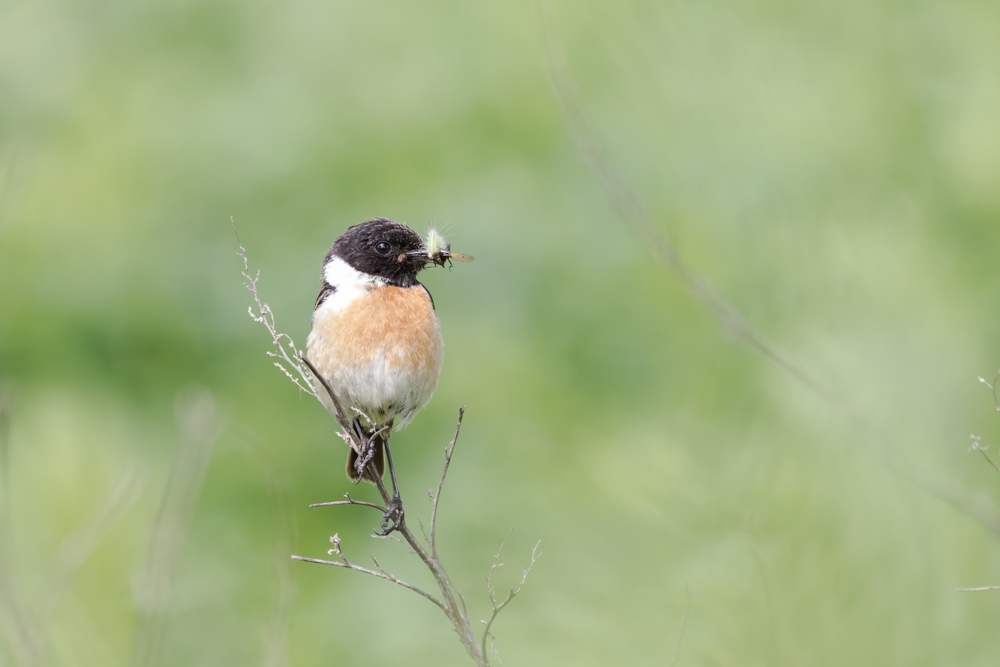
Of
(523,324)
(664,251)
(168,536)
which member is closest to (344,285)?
(664,251)

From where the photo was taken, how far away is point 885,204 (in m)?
2.31

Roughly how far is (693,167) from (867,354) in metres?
0.83

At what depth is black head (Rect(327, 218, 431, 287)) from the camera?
238cm

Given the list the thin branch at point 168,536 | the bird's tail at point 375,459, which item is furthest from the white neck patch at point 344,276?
the thin branch at point 168,536

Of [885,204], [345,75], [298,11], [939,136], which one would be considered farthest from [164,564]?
[298,11]

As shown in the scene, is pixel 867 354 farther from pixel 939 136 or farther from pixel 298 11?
pixel 298 11

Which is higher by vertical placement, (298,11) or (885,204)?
A: (885,204)

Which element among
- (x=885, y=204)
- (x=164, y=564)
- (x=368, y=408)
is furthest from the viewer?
(x=368, y=408)

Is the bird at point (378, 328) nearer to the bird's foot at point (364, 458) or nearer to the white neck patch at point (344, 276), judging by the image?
the white neck patch at point (344, 276)

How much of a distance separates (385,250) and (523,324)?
2079 mm

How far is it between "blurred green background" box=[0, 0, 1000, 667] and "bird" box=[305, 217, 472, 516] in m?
0.39

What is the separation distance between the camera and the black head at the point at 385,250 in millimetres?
2381

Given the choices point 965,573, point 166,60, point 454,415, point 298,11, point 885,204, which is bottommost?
point 454,415

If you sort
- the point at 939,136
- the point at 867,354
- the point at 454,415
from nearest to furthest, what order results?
1. the point at 867,354
2. the point at 939,136
3. the point at 454,415
